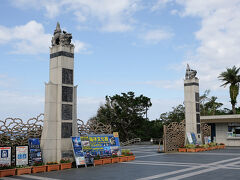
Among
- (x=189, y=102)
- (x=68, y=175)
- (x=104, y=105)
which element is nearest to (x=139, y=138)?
(x=104, y=105)

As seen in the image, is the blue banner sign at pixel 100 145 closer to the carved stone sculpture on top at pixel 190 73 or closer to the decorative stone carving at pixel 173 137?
the decorative stone carving at pixel 173 137

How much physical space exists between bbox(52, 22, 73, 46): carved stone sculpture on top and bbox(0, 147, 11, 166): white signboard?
6899mm

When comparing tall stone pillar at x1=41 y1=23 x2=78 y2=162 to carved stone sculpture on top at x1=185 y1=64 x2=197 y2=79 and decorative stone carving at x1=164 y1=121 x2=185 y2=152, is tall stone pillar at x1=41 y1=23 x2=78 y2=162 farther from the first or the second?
carved stone sculpture on top at x1=185 y1=64 x2=197 y2=79

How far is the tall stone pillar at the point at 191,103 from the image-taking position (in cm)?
2798

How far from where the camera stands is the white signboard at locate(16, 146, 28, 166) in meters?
14.0

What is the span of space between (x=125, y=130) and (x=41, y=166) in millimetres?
32797

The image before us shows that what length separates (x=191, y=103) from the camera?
28.2 m

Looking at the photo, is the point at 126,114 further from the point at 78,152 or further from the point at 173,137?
the point at 78,152

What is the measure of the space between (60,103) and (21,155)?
362 centimetres

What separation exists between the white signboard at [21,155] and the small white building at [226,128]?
1040 inches

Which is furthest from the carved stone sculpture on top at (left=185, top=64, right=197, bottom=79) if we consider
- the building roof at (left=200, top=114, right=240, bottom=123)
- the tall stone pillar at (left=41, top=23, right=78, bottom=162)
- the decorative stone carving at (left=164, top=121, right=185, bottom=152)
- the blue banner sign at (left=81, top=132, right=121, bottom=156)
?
the tall stone pillar at (left=41, top=23, right=78, bottom=162)

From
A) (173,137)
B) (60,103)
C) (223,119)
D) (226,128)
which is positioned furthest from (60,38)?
(226,128)

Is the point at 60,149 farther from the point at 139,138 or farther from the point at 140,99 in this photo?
the point at 140,99

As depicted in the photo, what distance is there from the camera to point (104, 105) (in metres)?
49.8
